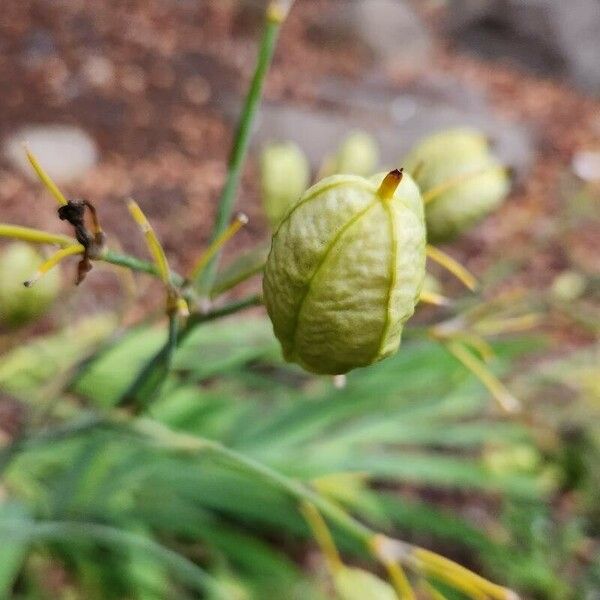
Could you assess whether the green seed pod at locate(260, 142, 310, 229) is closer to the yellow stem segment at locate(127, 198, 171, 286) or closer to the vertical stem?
the vertical stem

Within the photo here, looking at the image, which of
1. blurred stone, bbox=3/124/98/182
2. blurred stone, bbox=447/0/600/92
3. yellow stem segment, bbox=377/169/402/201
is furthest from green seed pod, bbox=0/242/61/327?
blurred stone, bbox=447/0/600/92

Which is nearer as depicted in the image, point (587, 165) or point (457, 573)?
point (457, 573)

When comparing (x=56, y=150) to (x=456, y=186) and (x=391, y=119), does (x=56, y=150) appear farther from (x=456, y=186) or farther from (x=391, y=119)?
(x=456, y=186)

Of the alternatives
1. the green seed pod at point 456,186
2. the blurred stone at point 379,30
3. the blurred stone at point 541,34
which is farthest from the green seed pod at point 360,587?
the blurred stone at point 541,34

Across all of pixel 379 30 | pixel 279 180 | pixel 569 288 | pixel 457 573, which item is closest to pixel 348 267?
pixel 457 573

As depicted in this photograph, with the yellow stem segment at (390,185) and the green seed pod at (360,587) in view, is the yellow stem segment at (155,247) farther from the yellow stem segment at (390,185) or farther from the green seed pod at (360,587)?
the green seed pod at (360,587)
